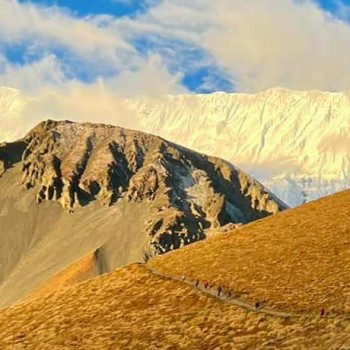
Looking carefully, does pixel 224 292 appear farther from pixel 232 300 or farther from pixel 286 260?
pixel 286 260

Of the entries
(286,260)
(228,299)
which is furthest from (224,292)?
(286,260)

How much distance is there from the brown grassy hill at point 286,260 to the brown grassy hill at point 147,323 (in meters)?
2.39

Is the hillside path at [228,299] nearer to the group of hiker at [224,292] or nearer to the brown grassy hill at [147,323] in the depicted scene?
Answer: the group of hiker at [224,292]

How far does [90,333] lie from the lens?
34000 mm

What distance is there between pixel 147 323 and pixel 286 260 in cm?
1205

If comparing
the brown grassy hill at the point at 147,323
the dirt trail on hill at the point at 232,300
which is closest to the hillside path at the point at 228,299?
the dirt trail on hill at the point at 232,300

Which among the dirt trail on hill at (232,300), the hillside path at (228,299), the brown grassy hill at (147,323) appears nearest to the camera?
the brown grassy hill at (147,323)

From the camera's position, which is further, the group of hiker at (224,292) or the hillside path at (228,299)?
the group of hiker at (224,292)

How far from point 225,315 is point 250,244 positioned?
53.7ft

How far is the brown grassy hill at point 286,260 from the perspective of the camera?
35156 mm

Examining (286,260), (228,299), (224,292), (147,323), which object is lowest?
(147,323)

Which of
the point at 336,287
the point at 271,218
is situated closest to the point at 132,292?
the point at 336,287

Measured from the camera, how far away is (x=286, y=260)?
140 ft

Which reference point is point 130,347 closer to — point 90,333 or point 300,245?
point 90,333
